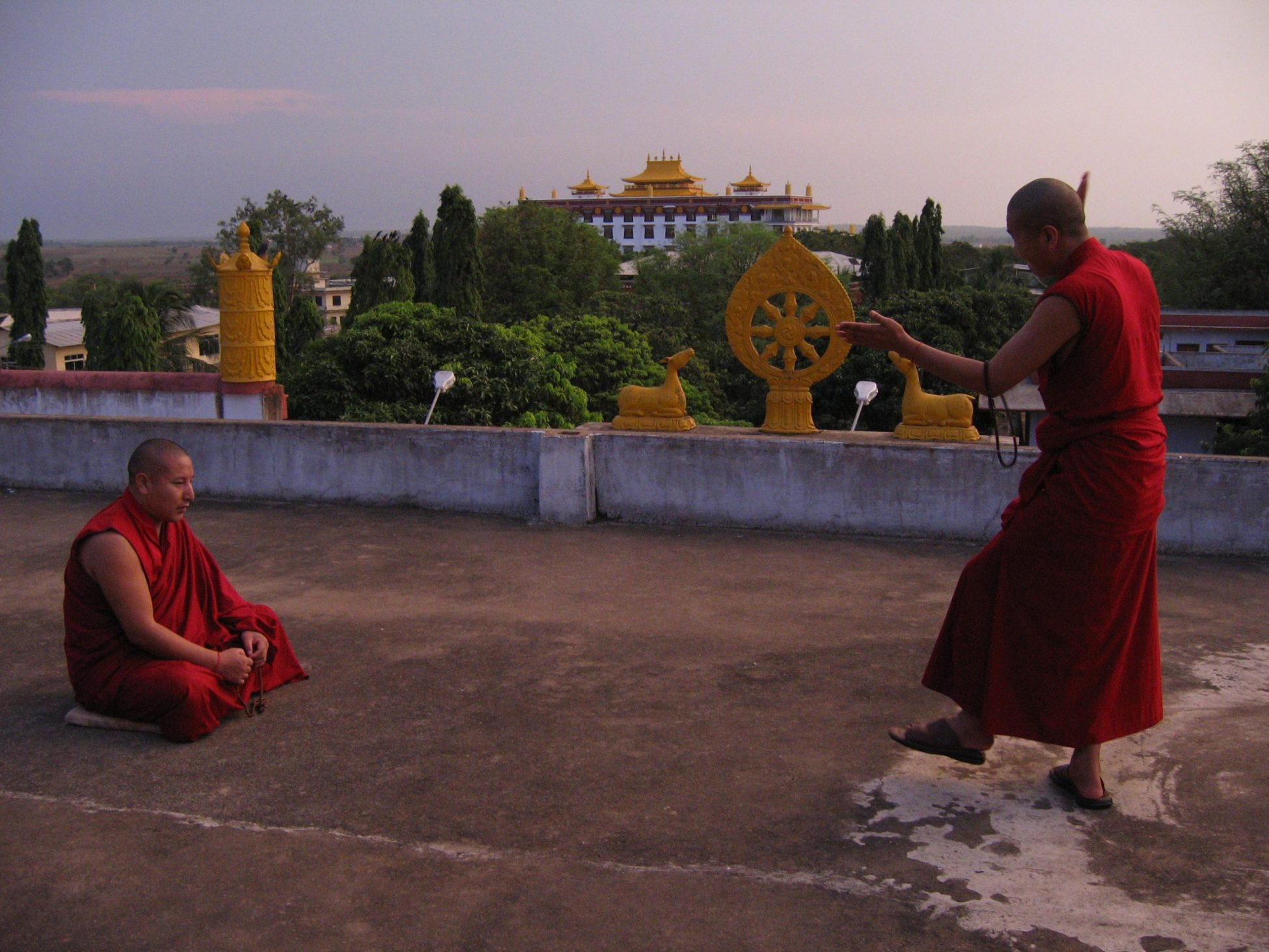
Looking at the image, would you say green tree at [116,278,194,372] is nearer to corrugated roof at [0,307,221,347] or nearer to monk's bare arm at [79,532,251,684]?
corrugated roof at [0,307,221,347]

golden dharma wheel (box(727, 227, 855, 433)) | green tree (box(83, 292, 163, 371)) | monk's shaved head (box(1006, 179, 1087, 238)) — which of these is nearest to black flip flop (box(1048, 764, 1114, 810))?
monk's shaved head (box(1006, 179, 1087, 238))

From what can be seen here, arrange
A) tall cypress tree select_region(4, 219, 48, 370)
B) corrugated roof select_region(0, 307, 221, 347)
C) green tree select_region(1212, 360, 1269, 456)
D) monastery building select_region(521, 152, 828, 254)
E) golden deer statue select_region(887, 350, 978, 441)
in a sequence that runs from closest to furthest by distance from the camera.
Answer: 1. golden deer statue select_region(887, 350, 978, 441)
2. green tree select_region(1212, 360, 1269, 456)
3. tall cypress tree select_region(4, 219, 48, 370)
4. corrugated roof select_region(0, 307, 221, 347)
5. monastery building select_region(521, 152, 828, 254)

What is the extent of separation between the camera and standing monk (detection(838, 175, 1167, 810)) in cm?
288

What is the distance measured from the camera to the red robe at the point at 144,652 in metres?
3.38

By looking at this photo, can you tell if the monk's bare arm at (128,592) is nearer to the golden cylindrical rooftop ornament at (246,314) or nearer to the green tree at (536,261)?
the golden cylindrical rooftop ornament at (246,314)

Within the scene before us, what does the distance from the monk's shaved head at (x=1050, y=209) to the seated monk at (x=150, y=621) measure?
7.84 feet

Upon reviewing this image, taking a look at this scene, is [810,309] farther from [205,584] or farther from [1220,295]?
[1220,295]

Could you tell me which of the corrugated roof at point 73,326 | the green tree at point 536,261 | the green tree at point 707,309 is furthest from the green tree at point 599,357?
the green tree at point 536,261

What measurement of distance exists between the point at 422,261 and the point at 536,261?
39.3 feet

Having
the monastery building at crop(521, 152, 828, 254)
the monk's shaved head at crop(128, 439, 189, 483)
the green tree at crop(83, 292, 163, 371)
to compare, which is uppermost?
the monastery building at crop(521, 152, 828, 254)

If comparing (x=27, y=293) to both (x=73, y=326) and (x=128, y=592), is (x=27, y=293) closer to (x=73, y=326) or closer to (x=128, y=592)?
(x=73, y=326)

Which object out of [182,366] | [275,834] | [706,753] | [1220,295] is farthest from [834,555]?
[1220,295]

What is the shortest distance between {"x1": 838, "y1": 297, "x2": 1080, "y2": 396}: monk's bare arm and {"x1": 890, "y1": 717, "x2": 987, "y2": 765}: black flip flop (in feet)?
3.03

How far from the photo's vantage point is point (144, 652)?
3467 mm
